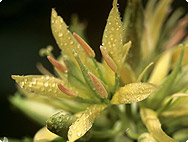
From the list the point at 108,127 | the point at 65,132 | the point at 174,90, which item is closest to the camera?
the point at 65,132

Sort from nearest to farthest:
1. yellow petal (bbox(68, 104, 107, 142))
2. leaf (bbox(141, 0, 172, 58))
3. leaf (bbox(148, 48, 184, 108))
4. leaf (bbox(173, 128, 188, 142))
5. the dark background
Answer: yellow petal (bbox(68, 104, 107, 142)) < leaf (bbox(148, 48, 184, 108)) < leaf (bbox(173, 128, 188, 142)) < leaf (bbox(141, 0, 172, 58)) < the dark background

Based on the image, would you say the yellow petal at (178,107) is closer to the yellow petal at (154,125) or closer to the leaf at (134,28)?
the yellow petal at (154,125)

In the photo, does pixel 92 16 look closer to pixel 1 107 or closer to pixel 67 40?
pixel 1 107

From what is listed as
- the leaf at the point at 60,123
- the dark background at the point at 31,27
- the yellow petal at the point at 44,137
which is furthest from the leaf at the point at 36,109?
the dark background at the point at 31,27

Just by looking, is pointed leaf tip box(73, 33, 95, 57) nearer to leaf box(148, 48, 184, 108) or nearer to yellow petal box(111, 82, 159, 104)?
yellow petal box(111, 82, 159, 104)

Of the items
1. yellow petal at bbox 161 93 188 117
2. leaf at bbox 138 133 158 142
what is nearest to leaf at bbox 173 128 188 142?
yellow petal at bbox 161 93 188 117

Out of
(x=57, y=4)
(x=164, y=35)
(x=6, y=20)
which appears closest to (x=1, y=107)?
(x=6, y=20)

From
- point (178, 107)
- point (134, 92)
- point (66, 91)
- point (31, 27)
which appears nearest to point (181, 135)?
point (178, 107)
